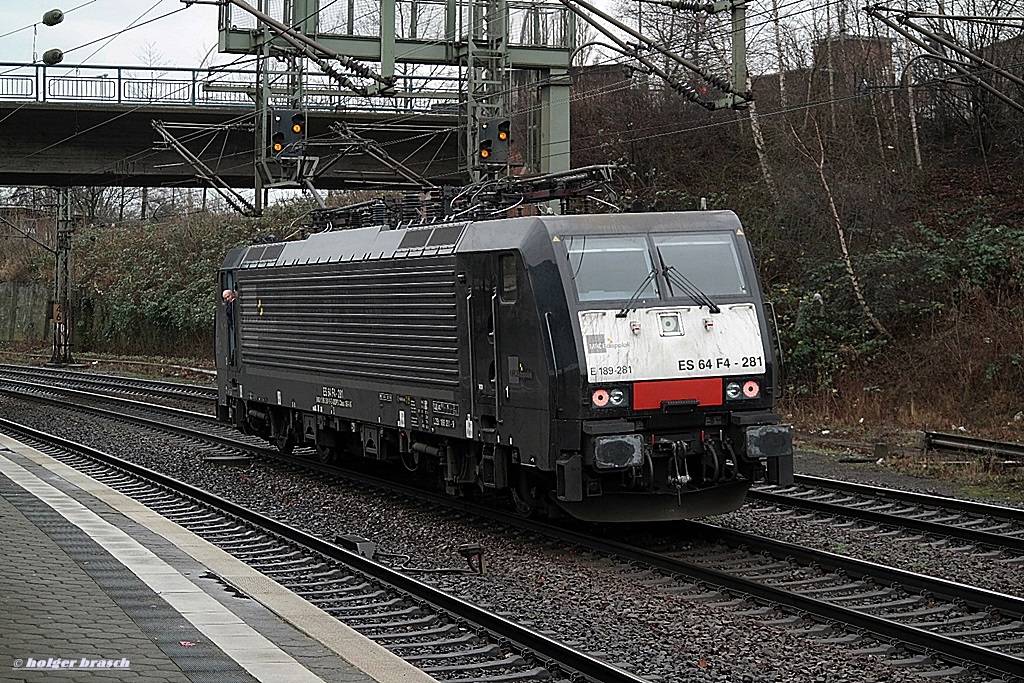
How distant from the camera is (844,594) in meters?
9.99

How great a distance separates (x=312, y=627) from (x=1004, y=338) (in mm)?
15679

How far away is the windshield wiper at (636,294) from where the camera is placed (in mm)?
11672

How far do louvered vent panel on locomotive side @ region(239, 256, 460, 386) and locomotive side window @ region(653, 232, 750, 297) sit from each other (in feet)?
7.32

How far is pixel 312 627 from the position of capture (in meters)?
8.58

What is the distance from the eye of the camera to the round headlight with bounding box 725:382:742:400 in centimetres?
1179

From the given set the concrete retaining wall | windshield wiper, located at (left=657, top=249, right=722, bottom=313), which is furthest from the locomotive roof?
the concrete retaining wall

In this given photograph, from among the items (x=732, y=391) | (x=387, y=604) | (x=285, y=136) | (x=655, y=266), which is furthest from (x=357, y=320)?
(x=285, y=136)

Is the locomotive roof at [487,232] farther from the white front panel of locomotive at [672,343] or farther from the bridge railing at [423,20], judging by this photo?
the bridge railing at [423,20]

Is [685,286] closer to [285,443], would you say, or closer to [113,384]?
[285,443]

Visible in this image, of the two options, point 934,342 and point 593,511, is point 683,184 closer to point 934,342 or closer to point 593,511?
point 934,342

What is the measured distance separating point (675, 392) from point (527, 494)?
1.96m

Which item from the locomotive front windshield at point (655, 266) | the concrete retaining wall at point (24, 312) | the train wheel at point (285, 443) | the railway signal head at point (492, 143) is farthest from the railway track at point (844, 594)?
the concrete retaining wall at point (24, 312)

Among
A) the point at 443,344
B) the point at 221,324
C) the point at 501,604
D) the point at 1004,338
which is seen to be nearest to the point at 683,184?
the point at 1004,338

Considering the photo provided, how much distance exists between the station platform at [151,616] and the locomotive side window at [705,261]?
4559 millimetres
